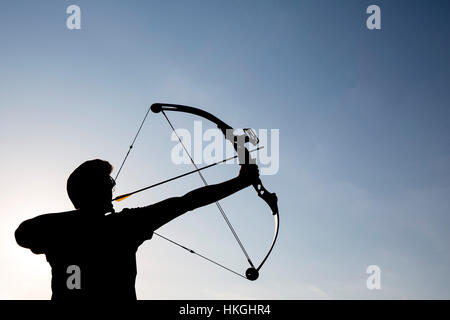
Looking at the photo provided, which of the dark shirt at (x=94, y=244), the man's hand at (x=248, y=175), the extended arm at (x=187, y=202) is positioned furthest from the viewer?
the man's hand at (x=248, y=175)

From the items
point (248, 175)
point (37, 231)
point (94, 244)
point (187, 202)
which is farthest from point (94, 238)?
point (248, 175)

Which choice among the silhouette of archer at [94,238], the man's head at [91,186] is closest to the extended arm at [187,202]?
the silhouette of archer at [94,238]

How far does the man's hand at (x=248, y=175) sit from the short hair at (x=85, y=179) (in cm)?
80

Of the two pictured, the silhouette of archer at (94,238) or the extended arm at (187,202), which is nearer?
the silhouette of archer at (94,238)

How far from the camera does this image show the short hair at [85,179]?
5.20 feet

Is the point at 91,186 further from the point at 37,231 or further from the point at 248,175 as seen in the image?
the point at 248,175

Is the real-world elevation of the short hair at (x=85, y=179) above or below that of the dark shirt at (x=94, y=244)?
above

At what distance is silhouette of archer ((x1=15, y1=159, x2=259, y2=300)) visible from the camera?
1.40 metres

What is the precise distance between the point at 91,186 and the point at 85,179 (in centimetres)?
6

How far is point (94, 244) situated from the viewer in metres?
1.47

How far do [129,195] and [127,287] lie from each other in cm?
219

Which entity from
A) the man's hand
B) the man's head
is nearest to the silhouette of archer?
the man's head

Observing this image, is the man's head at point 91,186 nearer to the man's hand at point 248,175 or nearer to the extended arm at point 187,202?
the extended arm at point 187,202
